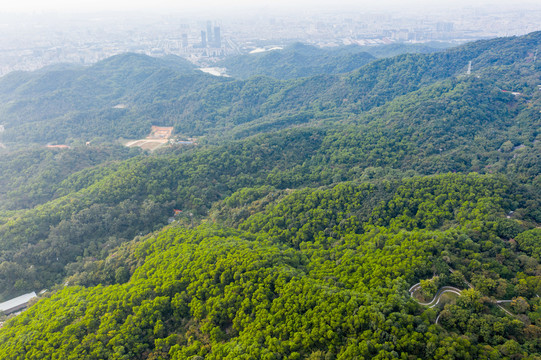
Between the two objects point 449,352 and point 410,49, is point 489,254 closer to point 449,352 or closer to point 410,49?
point 449,352

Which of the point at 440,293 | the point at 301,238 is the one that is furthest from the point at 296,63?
the point at 440,293

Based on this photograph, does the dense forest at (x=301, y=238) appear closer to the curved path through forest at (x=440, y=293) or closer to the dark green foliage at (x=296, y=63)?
the curved path through forest at (x=440, y=293)

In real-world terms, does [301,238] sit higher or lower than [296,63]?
lower

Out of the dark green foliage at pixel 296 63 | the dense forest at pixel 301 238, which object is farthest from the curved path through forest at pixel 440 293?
the dark green foliage at pixel 296 63

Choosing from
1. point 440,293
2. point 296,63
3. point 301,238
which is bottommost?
point 301,238

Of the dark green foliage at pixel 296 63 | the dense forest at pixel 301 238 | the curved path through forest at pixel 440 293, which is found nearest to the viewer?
the dense forest at pixel 301 238

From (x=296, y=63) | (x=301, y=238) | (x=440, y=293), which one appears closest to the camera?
(x=440, y=293)

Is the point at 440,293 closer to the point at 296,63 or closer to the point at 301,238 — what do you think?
the point at 301,238

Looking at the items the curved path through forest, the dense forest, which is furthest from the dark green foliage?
the curved path through forest

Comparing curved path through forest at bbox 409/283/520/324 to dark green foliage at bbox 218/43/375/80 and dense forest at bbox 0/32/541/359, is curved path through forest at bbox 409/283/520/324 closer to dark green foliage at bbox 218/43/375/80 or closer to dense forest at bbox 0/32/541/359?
dense forest at bbox 0/32/541/359

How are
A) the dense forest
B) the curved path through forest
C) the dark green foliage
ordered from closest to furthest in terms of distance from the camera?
1. the dense forest
2. the curved path through forest
3. the dark green foliage
